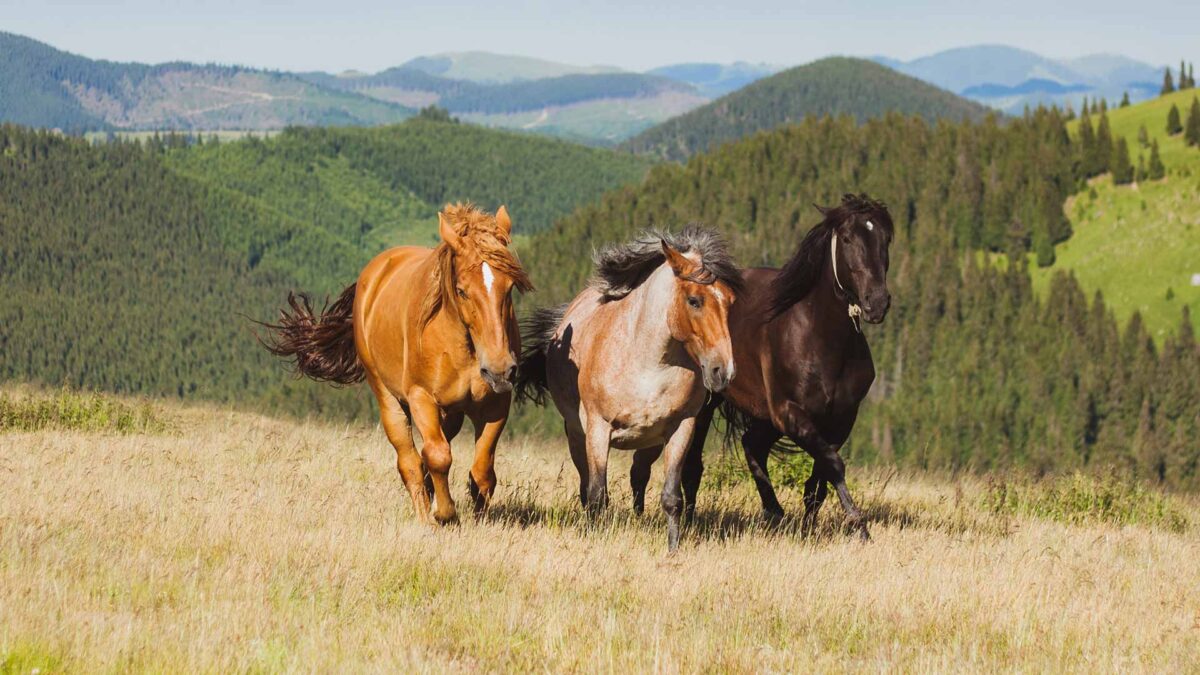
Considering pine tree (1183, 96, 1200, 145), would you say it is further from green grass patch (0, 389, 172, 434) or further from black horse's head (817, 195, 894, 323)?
black horse's head (817, 195, 894, 323)

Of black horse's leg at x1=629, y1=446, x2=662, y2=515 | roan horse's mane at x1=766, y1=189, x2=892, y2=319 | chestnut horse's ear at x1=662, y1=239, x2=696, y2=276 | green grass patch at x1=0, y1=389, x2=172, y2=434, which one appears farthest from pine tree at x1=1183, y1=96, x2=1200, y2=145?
chestnut horse's ear at x1=662, y1=239, x2=696, y2=276

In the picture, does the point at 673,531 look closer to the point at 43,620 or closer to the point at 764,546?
the point at 764,546

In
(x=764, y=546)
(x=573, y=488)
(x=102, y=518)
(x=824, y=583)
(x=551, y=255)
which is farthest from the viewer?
(x=551, y=255)

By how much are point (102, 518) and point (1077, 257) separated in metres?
185

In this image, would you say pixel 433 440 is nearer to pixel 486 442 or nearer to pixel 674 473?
pixel 486 442

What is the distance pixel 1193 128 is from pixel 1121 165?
40.9 feet

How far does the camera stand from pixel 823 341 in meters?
10.9

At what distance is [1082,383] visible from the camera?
14800 cm

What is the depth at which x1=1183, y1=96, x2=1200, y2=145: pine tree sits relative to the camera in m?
184

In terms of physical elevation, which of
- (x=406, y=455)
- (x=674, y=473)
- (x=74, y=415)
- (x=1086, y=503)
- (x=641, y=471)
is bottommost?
(x=74, y=415)

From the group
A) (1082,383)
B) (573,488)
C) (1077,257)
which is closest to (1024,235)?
(1077,257)

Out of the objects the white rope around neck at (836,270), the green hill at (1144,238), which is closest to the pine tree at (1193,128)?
the green hill at (1144,238)

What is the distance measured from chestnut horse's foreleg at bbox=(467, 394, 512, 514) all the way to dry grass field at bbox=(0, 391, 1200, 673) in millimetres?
248

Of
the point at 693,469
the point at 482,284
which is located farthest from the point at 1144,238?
the point at 482,284
